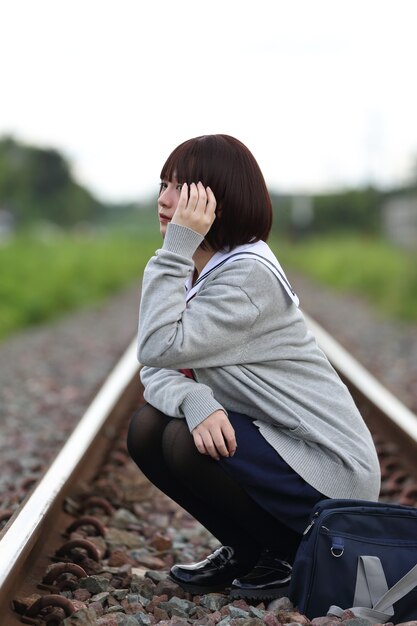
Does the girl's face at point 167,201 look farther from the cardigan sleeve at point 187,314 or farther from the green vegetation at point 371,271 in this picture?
the green vegetation at point 371,271

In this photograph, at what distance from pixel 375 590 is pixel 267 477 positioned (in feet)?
1.15

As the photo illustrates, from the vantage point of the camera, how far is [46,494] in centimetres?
290

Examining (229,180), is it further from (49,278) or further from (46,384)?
(49,278)

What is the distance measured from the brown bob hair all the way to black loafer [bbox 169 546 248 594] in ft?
2.69

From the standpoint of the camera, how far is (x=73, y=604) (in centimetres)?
226

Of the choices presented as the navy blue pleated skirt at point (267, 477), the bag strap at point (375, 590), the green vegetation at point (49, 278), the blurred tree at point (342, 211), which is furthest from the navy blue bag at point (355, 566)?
the blurred tree at point (342, 211)

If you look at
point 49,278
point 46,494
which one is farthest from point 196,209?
point 49,278

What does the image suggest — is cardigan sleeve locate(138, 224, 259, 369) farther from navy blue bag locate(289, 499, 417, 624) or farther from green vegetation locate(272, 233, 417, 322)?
green vegetation locate(272, 233, 417, 322)

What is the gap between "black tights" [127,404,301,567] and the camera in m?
2.34

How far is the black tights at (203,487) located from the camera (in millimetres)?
2344

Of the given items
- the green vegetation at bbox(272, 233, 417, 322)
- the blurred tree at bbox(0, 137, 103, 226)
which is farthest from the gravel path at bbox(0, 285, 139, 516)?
the blurred tree at bbox(0, 137, 103, 226)

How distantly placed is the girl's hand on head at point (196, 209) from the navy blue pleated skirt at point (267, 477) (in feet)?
1.57

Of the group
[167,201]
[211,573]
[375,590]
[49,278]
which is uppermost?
[167,201]

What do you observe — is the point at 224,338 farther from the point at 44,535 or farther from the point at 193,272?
the point at 44,535
